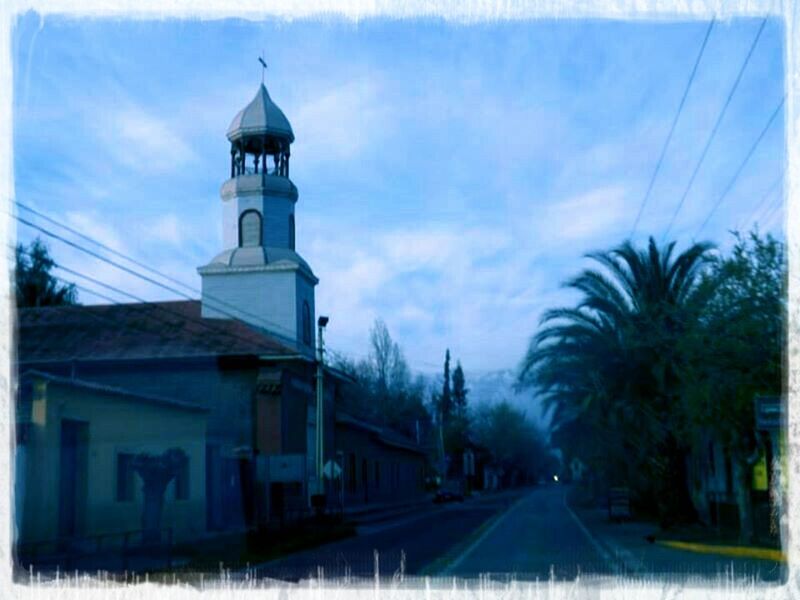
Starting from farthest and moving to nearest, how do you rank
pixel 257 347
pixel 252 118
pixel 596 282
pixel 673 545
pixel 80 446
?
pixel 257 347 → pixel 596 282 → pixel 80 446 → pixel 673 545 → pixel 252 118

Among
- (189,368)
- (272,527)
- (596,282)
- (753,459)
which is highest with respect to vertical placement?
(596,282)

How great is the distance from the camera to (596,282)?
84.2 ft

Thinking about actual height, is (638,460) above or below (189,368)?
below

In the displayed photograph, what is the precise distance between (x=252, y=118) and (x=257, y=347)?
23.4m

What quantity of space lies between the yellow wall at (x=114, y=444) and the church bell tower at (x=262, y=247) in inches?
115

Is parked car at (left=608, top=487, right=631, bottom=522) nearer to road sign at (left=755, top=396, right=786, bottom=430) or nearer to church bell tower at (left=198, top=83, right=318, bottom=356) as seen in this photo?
church bell tower at (left=198, top=83, right=318, bottom=356)

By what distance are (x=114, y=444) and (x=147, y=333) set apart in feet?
21.3

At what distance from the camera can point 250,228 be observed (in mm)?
21281

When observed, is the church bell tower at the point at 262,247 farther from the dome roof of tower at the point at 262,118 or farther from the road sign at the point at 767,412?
the road sign at the point at 767,412

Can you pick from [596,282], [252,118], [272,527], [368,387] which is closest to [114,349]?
[272,527]

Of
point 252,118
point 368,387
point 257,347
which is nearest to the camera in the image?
point 252,118

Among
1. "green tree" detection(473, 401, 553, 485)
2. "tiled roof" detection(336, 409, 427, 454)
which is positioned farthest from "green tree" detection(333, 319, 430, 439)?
"green tree" detection(473, 401, 553, 485)

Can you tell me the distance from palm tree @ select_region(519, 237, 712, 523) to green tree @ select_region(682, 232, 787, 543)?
3.93 meters

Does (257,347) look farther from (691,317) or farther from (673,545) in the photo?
(673,545)
